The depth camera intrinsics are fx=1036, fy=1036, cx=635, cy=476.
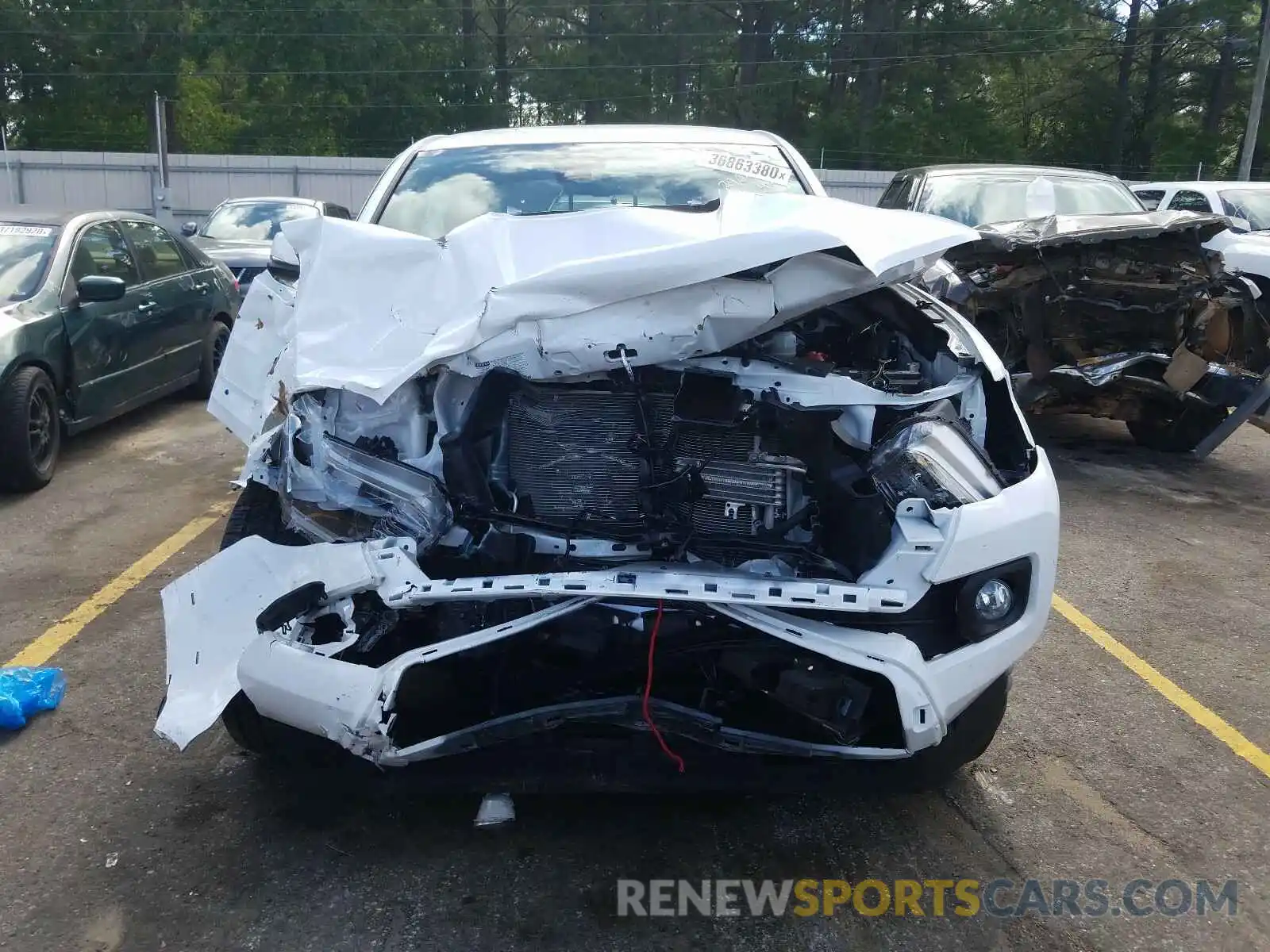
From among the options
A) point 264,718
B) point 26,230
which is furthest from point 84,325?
point 264,718

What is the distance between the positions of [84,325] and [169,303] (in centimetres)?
119

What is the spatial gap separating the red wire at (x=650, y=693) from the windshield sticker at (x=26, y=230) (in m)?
5.86

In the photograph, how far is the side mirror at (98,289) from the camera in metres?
6.21

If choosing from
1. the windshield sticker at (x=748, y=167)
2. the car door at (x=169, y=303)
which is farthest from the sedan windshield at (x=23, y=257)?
the windshield sticker at (x=748, y=167)

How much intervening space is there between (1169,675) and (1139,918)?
1.60 metres

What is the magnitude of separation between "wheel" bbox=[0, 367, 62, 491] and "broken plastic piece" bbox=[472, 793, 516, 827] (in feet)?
13.9

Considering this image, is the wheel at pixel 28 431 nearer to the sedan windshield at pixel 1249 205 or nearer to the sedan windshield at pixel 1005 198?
the sedan windshield at pixel 1005 198

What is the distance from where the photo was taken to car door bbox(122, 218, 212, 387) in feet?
23.9

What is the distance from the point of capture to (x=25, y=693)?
345cm

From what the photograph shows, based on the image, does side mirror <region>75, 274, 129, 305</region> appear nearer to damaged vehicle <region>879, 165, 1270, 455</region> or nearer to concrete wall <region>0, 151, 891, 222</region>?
damaged vehicle <region>879, 165, 1270, 455</region>

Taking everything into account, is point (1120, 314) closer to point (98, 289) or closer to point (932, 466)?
point (932, 466)

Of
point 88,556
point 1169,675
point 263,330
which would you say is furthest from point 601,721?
point 88,556

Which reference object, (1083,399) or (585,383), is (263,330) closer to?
(585,383)

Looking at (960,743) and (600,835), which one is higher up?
(960,743)
